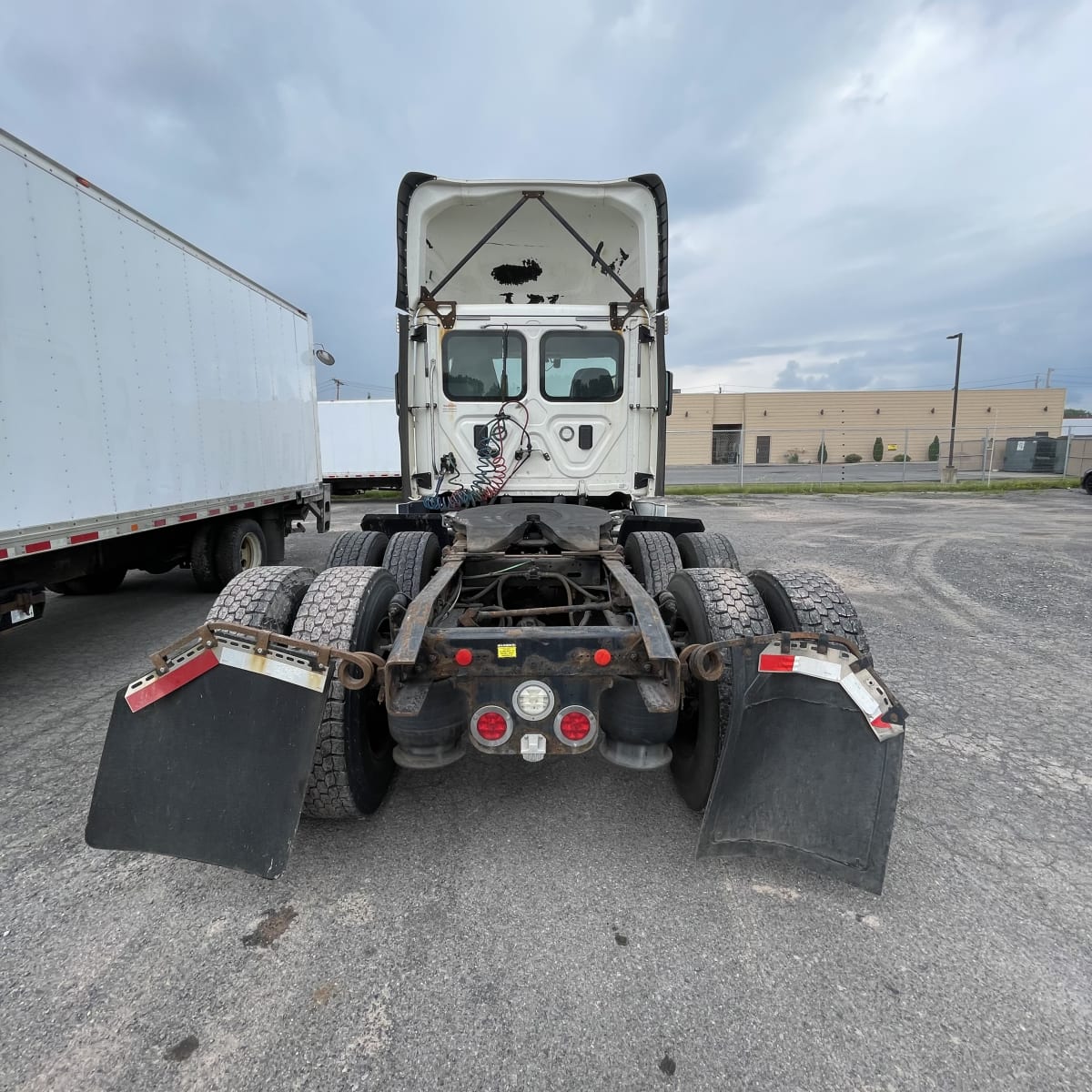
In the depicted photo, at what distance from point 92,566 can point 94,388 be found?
62.6 inches

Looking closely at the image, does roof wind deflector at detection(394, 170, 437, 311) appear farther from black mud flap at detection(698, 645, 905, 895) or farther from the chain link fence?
the chain link fence

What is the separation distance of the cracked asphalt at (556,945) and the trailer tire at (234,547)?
375cm

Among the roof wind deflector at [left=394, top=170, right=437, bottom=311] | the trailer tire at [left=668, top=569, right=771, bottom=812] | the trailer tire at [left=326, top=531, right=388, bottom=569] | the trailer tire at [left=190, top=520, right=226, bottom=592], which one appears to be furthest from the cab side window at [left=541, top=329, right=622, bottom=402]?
the trailer tire at [left=190, top=520, right=226, bottom=592]

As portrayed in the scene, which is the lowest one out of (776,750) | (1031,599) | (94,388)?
(1031,599)

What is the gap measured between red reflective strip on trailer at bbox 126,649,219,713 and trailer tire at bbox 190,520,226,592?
540 cm

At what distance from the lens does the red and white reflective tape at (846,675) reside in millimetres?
2094

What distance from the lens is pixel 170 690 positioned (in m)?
2.09

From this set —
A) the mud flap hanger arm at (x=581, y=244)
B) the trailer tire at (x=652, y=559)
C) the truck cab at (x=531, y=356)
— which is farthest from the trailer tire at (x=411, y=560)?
the mud flap hanger arm at (x=581, y=244)

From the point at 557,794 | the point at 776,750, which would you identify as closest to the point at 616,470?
the point at 557,794

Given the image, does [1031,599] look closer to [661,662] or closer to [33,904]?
[661,662]

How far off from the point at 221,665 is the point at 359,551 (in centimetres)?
254

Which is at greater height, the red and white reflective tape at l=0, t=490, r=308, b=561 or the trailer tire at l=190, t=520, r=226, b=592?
the red and white reflective tape at l=0, t=490, r=308, b=561

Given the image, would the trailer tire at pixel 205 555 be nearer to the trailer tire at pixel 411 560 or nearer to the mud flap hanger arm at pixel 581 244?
the trailer tire at pixel 411 560

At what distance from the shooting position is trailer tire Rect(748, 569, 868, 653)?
270cm
